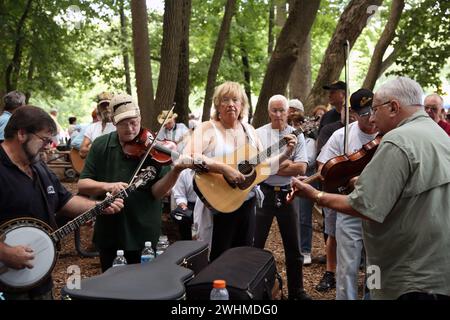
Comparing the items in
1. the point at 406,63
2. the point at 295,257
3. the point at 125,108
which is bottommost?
the point at 295,257

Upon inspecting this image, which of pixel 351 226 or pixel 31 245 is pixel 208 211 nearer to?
pixel 351 226

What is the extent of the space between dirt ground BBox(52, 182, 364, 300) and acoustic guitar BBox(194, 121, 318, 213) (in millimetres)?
1460

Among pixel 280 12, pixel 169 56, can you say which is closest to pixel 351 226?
pixel 169 56

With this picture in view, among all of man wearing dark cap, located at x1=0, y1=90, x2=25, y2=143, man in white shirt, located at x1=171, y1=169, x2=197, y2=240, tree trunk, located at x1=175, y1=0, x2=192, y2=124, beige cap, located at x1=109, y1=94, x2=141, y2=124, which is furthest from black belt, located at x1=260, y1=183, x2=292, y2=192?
tree trunk, located at x1=175, y1=0, x2=192, y2=124

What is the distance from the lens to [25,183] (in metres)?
3.34

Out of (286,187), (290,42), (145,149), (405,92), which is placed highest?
(290,42)

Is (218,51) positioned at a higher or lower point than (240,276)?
higher

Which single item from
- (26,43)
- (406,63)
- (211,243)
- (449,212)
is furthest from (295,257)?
(26,43)

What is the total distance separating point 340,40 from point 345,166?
5.95 meters

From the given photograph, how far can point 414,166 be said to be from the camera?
3.04m

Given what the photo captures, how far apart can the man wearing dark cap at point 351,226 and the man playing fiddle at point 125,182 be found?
1.54 meters

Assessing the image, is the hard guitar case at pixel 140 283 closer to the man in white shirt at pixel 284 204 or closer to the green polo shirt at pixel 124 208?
the green polo shirt at pixel 124 208

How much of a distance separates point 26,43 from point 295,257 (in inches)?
478

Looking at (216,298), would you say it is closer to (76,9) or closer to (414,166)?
(414,166)
